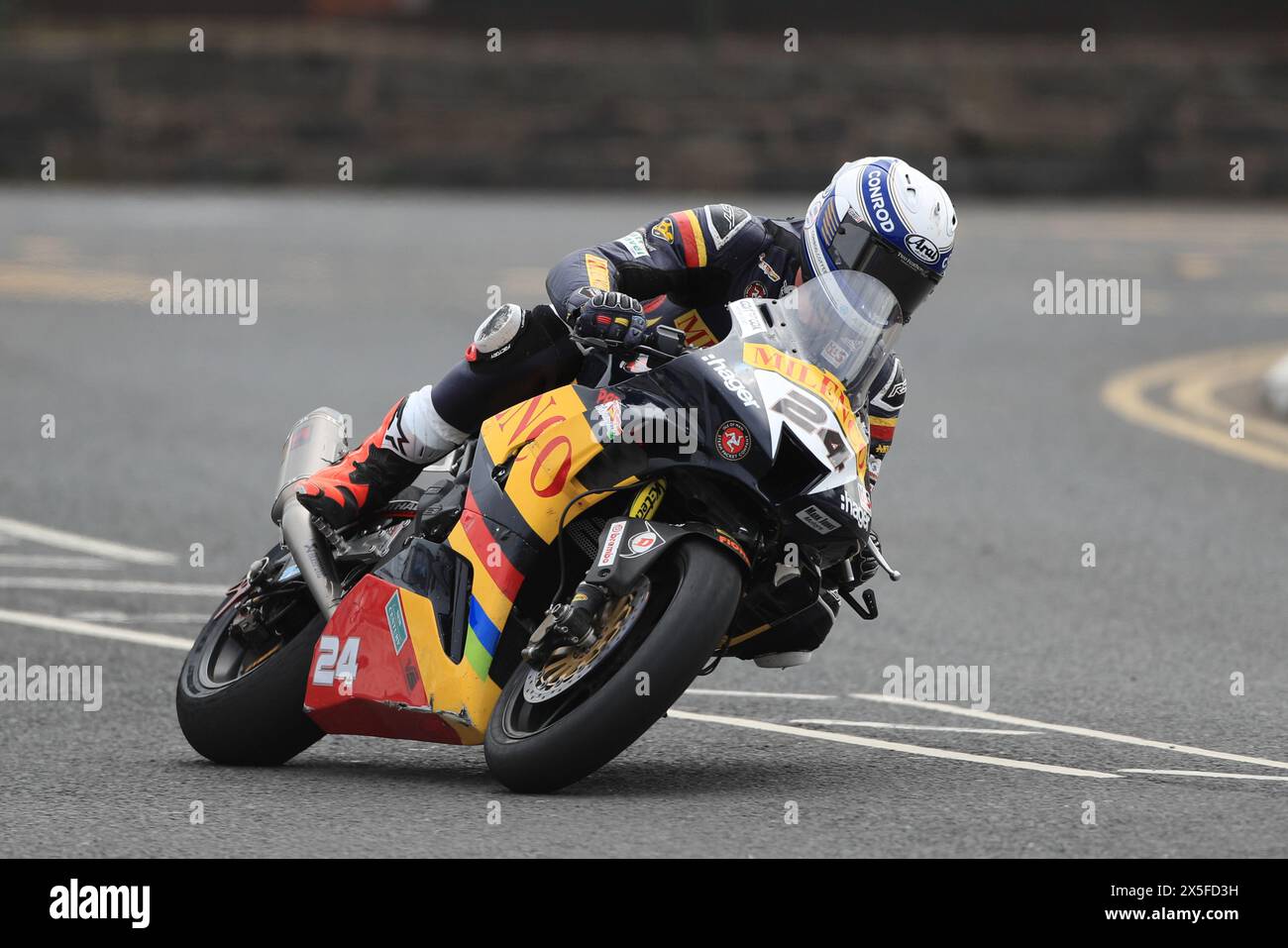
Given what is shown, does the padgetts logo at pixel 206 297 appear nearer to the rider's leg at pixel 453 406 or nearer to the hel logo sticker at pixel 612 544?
the rider's leg at pixel 453 406

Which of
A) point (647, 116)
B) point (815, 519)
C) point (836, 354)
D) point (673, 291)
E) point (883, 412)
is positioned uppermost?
point (647, 116)

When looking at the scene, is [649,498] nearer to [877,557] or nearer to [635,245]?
[877,557]

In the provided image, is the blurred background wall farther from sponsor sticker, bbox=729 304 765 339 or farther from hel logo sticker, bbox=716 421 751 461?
hel logo sticker, bbox=716 421 751 461

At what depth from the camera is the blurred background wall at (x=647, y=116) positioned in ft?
82.7

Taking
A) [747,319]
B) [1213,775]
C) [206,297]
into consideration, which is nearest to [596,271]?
[747,319]

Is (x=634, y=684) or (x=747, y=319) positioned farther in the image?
(x=747, y=319)

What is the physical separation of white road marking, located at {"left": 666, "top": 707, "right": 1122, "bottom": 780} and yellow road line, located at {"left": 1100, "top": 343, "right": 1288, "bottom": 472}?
6.38m

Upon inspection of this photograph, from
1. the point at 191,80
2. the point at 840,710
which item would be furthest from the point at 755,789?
the point at 191,80

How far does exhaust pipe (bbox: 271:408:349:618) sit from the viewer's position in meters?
6.08

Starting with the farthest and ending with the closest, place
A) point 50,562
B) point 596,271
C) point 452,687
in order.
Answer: point 50,562, point 596,271, point 452,687

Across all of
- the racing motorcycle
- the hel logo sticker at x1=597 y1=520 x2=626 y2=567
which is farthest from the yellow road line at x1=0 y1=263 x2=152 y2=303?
the hel logo sticker at x1=597 y1=520 x2=626 y2=567

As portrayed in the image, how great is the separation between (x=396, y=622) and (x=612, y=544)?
27.1 inches

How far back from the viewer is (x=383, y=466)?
20.9 feet

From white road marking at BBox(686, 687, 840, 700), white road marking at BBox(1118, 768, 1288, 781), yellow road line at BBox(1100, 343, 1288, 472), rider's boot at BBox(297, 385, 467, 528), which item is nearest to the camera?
white road marking at BBox(1118, 768, 1288, 781)
